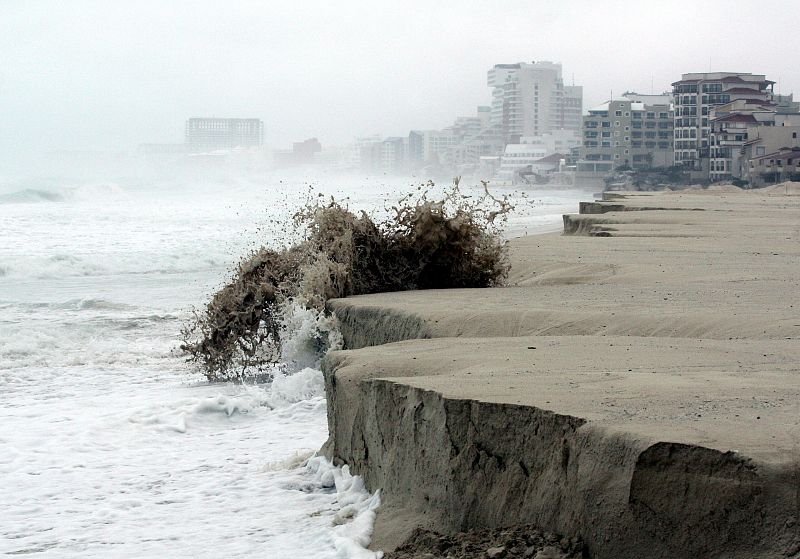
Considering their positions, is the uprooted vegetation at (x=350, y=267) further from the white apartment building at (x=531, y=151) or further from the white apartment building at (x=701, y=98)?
the white apartment building at (x=531, y=151)

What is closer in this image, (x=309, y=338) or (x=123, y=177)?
(x=309, y=338)

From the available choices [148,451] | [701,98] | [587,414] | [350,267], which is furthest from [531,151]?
[587,414]

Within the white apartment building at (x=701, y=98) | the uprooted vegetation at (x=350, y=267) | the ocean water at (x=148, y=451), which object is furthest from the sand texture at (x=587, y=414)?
the white apartment building at (x=701, y=98)

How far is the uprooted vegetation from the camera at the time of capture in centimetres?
1019

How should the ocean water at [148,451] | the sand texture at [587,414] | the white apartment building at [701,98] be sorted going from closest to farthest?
the sand texture at [587,414], the ocean water at [148,451], the white apartment building at [701,98]

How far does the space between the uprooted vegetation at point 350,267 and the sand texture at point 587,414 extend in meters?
0.84

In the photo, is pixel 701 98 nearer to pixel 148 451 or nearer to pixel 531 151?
pixel 531 151

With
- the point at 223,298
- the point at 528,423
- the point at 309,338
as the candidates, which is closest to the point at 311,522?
the point at 528,423

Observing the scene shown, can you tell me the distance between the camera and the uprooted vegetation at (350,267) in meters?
10.2

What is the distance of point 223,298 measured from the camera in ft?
35.7

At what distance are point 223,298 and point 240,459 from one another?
3.96 meters

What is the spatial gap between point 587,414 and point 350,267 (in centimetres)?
574

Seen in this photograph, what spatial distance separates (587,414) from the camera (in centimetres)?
437

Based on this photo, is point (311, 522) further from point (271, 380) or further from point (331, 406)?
point (271, 380)
